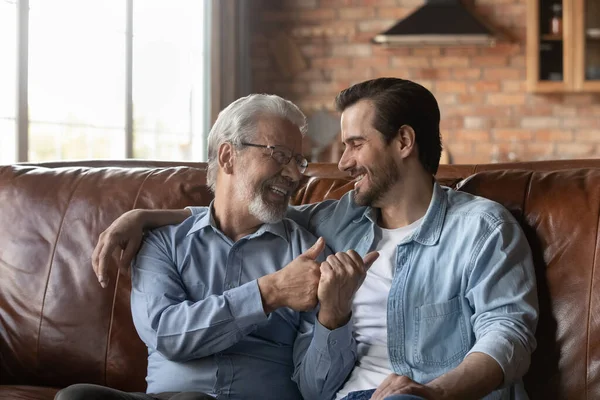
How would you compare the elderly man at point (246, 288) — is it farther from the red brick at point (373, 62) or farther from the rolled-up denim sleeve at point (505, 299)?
the red brick at point (373, 62)

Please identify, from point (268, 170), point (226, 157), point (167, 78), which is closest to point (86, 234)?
point (226, 157)

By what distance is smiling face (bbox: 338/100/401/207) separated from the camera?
6.84 feet

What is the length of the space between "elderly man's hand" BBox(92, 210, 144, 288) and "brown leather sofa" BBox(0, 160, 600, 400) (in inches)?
11.9

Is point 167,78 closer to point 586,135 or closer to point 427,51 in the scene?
point 427,51

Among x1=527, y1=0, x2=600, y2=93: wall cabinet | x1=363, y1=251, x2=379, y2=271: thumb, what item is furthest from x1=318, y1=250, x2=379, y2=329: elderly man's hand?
x1=527, y1=0, x2=600, y2=93: wall cabinet

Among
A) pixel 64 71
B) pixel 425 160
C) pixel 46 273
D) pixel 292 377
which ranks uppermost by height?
pixel 64 71

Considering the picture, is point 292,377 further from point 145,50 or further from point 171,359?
point 145,50

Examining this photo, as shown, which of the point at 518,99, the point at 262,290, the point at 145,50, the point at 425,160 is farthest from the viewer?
the point at 518,99

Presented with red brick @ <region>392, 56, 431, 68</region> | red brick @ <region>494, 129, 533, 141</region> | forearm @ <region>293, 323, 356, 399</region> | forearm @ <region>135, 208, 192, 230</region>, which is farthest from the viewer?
red brick @ <region>392, 56, 431, 68</region>

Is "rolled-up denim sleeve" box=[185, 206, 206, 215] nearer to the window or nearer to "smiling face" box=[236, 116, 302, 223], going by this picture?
"smiling face" box=[236, 116, 302, 223]

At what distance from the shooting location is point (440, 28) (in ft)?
19.2

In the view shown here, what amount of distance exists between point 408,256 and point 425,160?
0.97 ft

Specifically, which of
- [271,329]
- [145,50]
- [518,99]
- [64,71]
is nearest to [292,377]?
[271,329]

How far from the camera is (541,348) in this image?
76.2 inches
